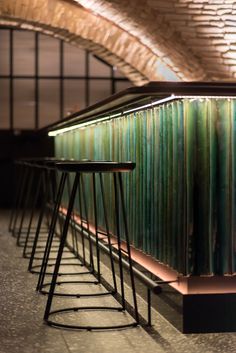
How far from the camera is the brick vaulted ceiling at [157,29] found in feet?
29.5

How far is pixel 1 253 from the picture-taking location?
27.2 ft

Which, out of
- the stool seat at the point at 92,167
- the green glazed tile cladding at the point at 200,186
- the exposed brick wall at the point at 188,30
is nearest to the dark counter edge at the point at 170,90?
the green glazed tile cladding at the point at 200,186

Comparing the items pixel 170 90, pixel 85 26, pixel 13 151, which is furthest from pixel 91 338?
pixel 13 151

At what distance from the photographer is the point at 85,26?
528 inches

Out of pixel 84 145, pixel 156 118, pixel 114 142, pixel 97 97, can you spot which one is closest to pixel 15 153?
pixel 97 97

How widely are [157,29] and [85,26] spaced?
3682 mm

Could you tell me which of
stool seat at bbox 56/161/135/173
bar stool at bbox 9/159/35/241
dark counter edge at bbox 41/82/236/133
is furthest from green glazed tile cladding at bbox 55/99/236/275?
bar stool at bbox 9/159/35/241

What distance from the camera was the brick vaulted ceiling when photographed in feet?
29.5

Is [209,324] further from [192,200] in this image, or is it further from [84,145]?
[84,145]

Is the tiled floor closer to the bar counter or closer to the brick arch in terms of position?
the bar counter

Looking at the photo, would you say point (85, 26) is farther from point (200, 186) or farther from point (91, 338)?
point (91, 338)

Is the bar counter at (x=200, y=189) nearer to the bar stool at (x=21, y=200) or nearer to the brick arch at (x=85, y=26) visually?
the bar stool at (x=21, y=200)

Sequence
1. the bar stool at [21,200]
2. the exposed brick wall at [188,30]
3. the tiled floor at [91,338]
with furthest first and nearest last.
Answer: the bar stool at [21,200]
the exposed brick wall at [188,30]
the tiled floor at [91,338]

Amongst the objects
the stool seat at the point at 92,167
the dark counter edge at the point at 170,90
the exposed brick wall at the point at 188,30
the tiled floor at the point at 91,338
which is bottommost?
the tiled floor at the point at 91,338
